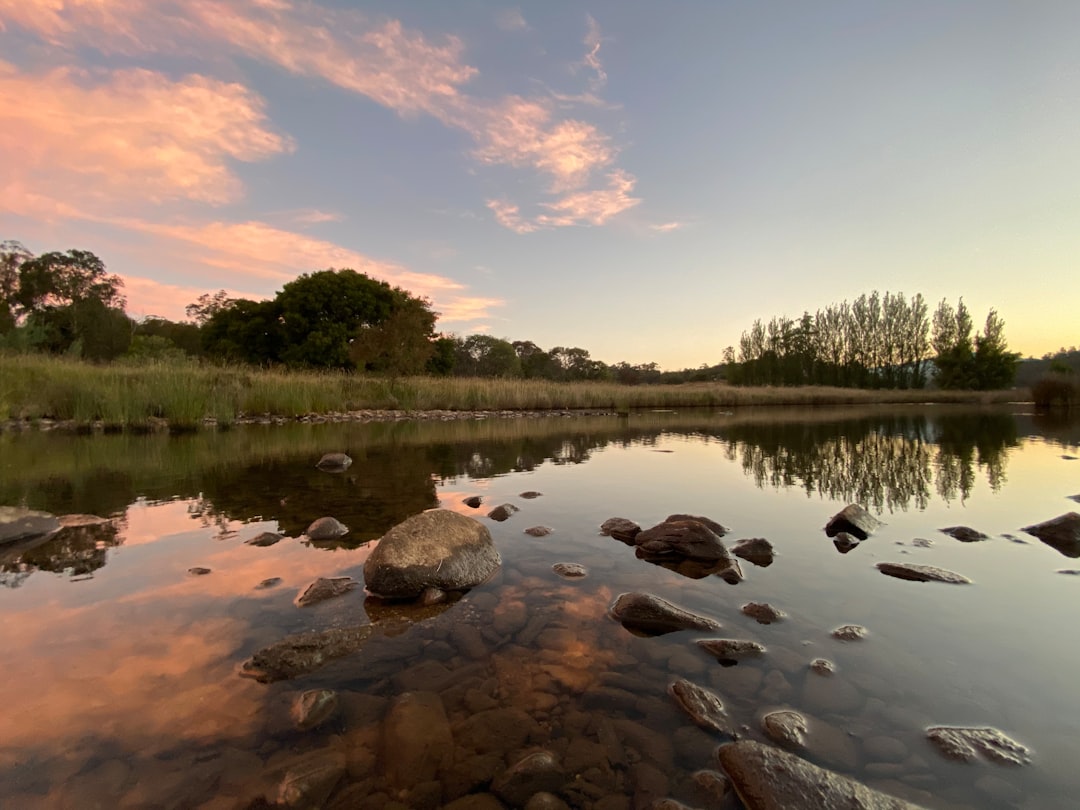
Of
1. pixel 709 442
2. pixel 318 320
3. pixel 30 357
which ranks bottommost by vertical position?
pixel 709 442

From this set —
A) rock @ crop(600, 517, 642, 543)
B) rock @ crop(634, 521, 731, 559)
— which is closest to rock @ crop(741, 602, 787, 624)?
rock @ crop(634, 521, 731, 559)

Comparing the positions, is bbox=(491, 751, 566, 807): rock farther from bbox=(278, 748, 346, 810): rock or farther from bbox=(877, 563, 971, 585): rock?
bbox=(877, 563, 971, 585): rock

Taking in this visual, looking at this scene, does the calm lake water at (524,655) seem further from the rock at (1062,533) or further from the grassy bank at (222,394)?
the grassy bank at (222,394)

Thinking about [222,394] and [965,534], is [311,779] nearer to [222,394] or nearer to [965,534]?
[965,534]

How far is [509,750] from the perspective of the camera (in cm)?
180

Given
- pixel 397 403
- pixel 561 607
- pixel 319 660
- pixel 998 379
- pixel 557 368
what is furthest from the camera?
pixel 557 368

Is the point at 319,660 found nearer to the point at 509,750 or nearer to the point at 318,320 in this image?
the point at 509,750

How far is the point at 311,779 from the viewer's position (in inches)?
63.9

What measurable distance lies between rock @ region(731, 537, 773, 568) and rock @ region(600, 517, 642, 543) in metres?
0.83

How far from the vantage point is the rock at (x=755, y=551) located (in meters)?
3.88

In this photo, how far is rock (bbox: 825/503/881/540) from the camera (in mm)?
4562

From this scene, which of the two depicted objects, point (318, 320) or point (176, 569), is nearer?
point (176, 569)

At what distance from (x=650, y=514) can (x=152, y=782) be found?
4.35 meters

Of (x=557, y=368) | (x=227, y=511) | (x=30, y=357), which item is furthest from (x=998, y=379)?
(x=30, y=357)
